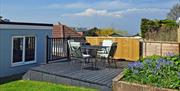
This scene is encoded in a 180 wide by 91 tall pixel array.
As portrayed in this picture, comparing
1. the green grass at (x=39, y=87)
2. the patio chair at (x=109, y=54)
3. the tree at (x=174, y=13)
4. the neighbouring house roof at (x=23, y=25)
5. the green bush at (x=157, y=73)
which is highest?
the tree at (x=174, y=13)

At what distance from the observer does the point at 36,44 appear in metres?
13.3

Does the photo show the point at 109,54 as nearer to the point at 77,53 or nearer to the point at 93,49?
the point at 93,49

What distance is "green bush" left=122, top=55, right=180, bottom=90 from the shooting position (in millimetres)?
6061

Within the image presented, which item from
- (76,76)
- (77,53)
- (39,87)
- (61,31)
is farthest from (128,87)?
(61,31)

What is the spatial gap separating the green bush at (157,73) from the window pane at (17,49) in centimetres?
674

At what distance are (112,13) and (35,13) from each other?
804 centimetres

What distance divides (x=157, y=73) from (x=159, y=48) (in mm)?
5211

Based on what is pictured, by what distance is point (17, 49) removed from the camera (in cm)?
1216

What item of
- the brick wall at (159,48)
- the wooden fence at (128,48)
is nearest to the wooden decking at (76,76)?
the brick wall at (159,48)

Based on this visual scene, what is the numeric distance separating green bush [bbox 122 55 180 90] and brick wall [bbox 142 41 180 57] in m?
3.92

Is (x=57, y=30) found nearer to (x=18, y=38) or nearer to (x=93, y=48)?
(x=18, y=38)

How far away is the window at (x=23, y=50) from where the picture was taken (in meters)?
12.0

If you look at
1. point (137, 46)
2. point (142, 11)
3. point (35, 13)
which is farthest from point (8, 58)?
point (142, 11)

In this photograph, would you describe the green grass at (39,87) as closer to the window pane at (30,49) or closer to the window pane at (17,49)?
the window pane at (17,49)
